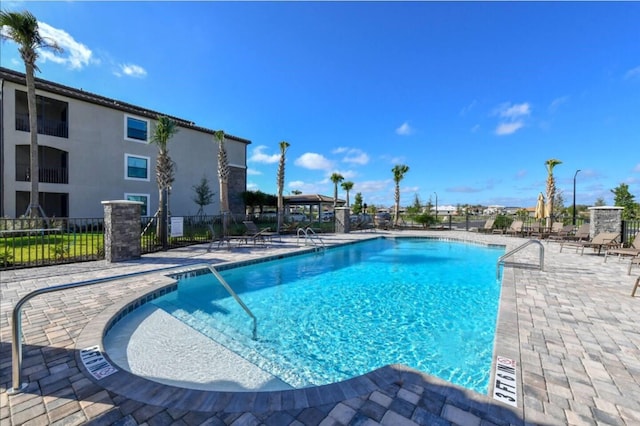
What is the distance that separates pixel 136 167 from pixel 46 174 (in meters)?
4.77

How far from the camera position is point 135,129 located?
1969 centimetres

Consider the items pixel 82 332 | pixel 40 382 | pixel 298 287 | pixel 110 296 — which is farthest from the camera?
pixel 298 287

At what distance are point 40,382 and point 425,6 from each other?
14876 mm

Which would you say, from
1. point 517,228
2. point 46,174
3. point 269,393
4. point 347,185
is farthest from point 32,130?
point 347,185

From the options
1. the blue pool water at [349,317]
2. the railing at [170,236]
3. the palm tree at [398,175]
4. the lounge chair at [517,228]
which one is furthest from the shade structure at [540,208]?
the railing at [170,236]

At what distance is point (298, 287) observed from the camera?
7.08m

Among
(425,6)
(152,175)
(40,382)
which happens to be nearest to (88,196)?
(152,175)

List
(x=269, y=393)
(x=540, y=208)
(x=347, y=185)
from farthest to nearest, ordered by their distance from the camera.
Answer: (x=347, y=185), (x=540, y=208), (x=269, y=393)

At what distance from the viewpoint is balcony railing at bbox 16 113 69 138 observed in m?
15.6

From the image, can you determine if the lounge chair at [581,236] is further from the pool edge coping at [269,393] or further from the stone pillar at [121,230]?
the stone pillar at [121,230]

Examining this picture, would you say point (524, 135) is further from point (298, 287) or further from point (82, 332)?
point (82, 332)

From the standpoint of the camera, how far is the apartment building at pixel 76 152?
49.2 ft

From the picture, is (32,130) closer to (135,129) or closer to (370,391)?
(135,129)

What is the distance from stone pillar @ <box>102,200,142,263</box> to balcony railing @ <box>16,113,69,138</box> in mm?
13917
